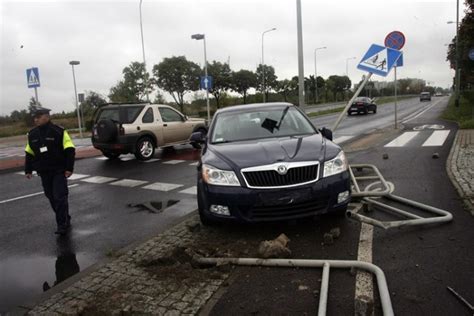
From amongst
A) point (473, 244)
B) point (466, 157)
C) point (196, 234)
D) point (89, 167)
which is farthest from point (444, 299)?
point (89, 167)

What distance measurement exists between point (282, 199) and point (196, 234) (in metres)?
1.35

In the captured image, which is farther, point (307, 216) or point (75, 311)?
point (307, 216)

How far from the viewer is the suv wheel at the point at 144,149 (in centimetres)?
1292

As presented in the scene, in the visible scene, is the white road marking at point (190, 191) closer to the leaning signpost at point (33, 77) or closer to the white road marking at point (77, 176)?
the white road marking at point (77, 176)

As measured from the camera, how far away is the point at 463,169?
7980 mm

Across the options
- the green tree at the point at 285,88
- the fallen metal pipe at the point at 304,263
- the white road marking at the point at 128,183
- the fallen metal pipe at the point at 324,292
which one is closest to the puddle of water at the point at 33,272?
the fallen metal pipe at the point at 304,263

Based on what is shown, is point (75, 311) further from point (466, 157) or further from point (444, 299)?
point (466, 157)

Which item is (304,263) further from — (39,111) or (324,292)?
(39,111)

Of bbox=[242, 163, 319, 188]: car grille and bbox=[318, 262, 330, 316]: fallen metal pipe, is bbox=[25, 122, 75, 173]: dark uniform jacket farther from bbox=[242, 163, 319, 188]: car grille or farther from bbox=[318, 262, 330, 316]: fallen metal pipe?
bbox=[318, 262, 330, 316]: fallen metal pipe

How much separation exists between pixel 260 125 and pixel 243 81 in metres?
51.9

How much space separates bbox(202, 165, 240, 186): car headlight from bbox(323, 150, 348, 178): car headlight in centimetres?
104

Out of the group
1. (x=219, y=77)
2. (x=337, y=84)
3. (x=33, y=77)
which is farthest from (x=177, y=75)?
(x=337, y=84)

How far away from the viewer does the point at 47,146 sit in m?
5.69

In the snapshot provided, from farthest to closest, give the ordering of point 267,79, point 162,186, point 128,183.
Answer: point 267,79
point 128,183
point 162,186
